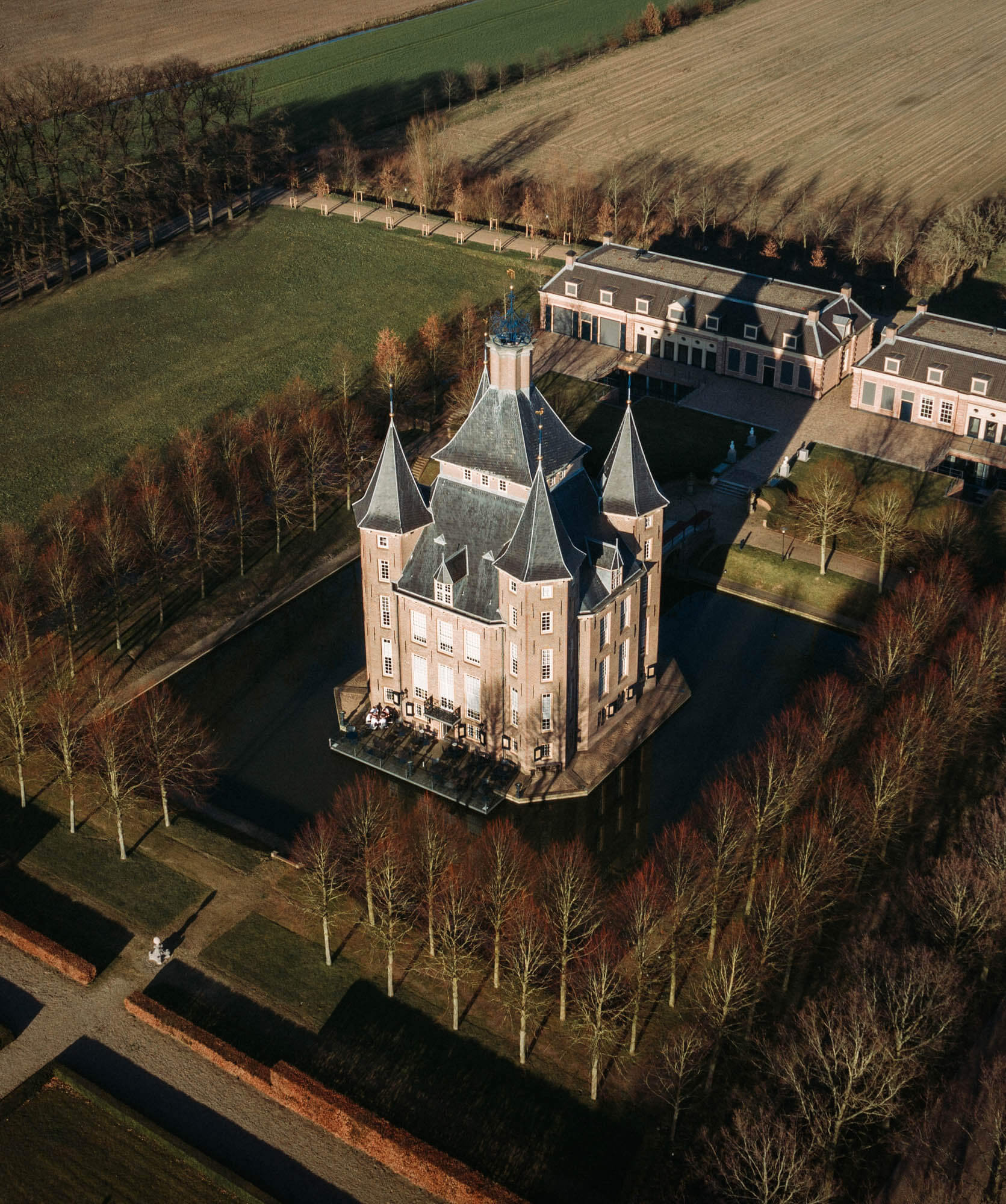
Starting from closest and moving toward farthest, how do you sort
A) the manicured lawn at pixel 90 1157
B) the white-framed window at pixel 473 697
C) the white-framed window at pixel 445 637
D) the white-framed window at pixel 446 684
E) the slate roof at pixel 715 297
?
the manicured lawn at pixel 90 1157, the white-framed window at pixel 445 637, the white-framed window at pixel 473 697, the white-framed window at pixel 446 684, the slate roof at pixel 715 297

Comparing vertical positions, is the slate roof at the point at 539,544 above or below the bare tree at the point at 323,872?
above

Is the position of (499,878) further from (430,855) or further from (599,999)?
(599,999)

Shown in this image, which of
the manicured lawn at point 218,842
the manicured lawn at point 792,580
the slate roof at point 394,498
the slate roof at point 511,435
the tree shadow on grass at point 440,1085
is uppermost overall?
the slate roof at point 511,435

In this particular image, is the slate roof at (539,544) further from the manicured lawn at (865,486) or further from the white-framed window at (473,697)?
the manicured lawn at (865,486)

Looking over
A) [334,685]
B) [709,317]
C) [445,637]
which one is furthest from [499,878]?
[709,317]

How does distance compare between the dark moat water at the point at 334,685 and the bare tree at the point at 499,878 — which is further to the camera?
the dark moat water at the point at 334,685

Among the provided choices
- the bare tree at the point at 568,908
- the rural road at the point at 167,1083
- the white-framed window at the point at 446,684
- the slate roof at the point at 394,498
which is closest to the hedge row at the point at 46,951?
the rural road at the point at 167,1083

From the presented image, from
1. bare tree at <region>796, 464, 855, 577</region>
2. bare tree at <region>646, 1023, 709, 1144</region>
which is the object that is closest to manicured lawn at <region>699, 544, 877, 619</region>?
bare tree at <region>796, 464, 855, 577</region>
